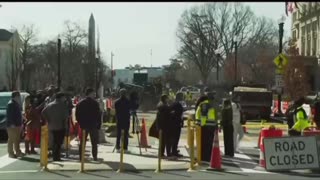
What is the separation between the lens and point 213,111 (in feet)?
49.8

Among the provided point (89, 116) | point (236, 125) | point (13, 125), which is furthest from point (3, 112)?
point (236, 125)

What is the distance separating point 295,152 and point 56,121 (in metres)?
5.67

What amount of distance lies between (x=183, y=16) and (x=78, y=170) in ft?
264

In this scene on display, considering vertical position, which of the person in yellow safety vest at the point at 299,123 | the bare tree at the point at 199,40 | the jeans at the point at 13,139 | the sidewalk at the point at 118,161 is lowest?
the sidewalk at the point at 118,161

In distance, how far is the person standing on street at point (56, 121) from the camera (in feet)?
48.7

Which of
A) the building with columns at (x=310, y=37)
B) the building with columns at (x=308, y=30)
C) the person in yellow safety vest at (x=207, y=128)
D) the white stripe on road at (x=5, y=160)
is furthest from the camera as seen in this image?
the building with columns at (x=308, y=30)

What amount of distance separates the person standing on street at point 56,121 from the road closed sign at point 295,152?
500 centimetres

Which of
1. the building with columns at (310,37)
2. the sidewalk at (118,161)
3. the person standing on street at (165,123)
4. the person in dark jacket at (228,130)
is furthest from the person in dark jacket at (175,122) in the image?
the building with columns at (310,37)

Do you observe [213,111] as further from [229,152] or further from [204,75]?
[204,75]

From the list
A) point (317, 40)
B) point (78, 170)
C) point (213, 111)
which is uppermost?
point (317, 40)

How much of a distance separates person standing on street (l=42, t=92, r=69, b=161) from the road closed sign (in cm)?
500

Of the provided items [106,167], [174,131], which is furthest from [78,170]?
[174,131]

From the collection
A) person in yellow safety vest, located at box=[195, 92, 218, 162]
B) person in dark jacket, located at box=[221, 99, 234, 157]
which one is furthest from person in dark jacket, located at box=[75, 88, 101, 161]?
person in dark jacket, located at box=[221, 99, 234, 157]

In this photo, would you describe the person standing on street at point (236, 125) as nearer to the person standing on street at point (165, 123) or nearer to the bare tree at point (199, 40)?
the person standing on street at point (165, 123)
